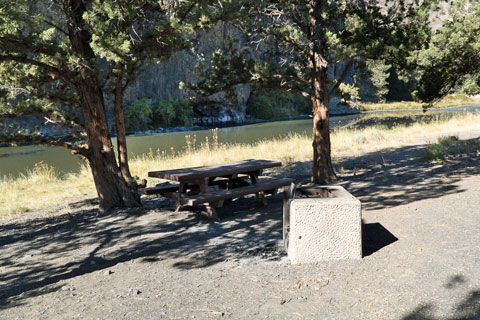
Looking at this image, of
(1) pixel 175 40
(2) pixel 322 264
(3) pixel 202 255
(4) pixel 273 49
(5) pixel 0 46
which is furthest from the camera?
(4) pixel 273 49

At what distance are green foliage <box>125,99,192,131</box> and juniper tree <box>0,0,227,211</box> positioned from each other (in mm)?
37905

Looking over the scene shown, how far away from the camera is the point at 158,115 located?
51.4m

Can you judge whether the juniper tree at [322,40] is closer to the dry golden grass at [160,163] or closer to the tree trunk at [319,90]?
the tree trunk at [319,90]

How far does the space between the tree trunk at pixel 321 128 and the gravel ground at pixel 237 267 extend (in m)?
1.54

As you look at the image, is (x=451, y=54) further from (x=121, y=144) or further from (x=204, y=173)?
(x=121, y=144)

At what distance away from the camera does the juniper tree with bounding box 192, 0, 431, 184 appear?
27.3 ft

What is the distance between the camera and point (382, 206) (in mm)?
6656

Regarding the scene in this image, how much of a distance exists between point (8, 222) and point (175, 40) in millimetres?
4434

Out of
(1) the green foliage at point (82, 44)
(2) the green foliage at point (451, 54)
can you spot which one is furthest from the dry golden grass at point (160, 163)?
(2) the green foliage at point (451, 54)

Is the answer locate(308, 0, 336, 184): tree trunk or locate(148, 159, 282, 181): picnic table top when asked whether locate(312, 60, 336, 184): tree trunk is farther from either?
locate(148, 159, 282, 181): picnic table top

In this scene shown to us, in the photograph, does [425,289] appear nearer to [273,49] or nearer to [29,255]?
[29,255]

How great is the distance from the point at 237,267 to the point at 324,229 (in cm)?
100

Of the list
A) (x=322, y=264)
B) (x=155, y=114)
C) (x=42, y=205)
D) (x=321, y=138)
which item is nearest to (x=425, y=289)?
(x=322, y=264)

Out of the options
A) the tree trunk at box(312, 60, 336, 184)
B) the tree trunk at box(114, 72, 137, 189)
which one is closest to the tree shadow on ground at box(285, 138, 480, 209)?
the tree trunk at box(312, 60, 336, 184)
